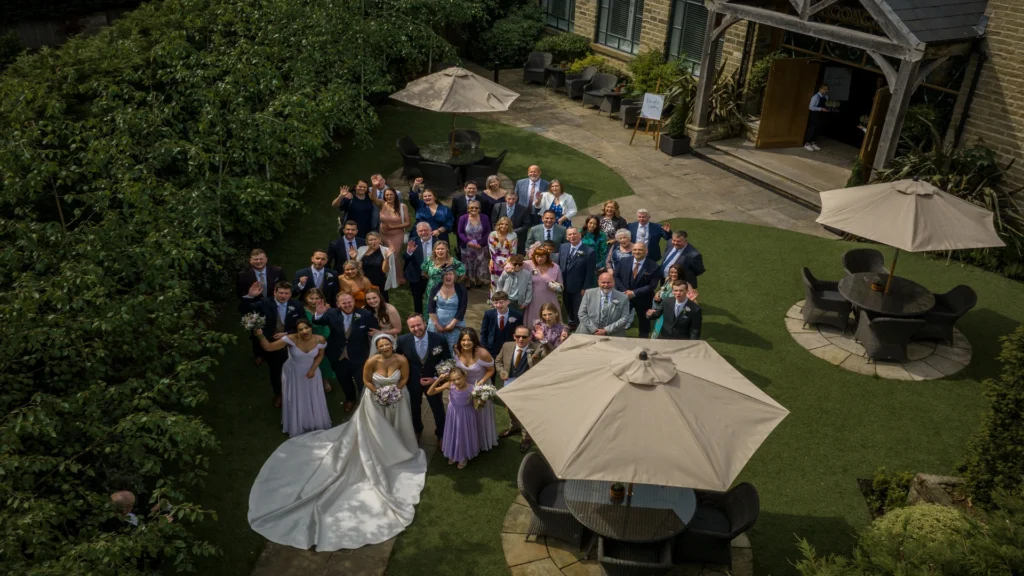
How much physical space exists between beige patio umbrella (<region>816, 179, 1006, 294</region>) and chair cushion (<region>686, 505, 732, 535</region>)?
4.42m

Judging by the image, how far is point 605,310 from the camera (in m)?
9.51

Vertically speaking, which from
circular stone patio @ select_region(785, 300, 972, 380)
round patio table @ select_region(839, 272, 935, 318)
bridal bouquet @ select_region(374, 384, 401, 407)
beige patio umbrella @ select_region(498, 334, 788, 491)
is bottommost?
circular stone patio @ select_region(785, 300, 972, 380)

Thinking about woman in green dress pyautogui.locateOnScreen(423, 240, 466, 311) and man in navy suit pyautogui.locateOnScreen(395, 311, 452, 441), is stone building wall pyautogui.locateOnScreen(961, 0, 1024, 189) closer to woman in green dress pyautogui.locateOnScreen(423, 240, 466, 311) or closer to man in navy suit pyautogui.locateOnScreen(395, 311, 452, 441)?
woman in green dress pyautogui.locateOnScreen(423, 240, 466, 311)

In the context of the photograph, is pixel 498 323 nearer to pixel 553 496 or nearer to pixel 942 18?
pixel 553 496

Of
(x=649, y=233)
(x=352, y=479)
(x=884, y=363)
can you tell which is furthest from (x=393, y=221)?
(x=884, y=363)

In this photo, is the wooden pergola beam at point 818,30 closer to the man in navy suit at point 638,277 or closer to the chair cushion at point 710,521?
the man in navy suit at point 638,277

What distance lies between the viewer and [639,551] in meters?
7.04

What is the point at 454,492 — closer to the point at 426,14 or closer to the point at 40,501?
the point at 40,501

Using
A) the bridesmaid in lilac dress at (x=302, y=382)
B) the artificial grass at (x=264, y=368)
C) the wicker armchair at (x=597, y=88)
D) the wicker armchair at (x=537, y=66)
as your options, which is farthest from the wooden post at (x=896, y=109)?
the wicker armchair at (x=537, y=66)

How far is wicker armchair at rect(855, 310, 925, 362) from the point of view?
10391 mm

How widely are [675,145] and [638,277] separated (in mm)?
8451

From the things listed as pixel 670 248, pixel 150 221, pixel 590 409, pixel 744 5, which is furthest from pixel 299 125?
pixel 744 5

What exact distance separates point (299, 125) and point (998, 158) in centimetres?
1173

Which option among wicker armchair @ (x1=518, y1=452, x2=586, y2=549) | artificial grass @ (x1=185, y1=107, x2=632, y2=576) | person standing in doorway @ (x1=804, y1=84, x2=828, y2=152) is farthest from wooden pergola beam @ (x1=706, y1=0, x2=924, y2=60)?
wicker armchair @ (x1=518, y1=452, x2=586, y2=549)
